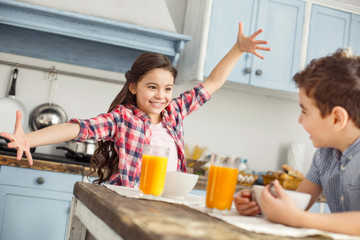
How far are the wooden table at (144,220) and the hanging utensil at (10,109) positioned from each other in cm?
187

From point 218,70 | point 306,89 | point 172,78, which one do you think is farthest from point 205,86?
point 306,89

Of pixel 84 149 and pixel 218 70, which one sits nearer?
pixel 218 70

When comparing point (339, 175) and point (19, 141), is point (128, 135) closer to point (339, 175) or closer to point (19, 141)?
point (19, 141)

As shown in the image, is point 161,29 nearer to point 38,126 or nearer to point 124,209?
point 38,126

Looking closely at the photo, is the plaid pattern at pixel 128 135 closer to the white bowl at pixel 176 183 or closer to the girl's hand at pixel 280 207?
the white bowl at pixel 176 183

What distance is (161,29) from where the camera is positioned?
9.61ft

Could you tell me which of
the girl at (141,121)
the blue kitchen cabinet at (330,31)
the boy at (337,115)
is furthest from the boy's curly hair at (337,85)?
the blue kitchen cabinet at (330,31)

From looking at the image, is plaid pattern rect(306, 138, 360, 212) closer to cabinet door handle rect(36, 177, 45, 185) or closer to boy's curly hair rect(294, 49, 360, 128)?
boy's curly hair rect(294, 49, 360, 128)

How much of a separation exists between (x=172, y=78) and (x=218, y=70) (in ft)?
0.88

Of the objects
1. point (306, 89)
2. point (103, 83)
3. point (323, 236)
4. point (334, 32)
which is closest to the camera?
point (323, 236)

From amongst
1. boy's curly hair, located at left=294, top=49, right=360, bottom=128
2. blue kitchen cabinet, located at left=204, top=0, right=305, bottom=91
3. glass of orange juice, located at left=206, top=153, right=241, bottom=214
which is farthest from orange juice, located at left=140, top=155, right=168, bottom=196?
blue kitchen cabinet, located at left=204, top=0, right=305, bottom=91

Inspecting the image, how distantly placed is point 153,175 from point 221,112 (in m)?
2.38

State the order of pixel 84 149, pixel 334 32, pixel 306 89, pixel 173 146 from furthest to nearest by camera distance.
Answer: pixel 334 32, pixel 84 149, pixel 173 146, pixel 306 89

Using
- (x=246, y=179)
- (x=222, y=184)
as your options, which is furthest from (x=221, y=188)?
(x=246, y=179)
